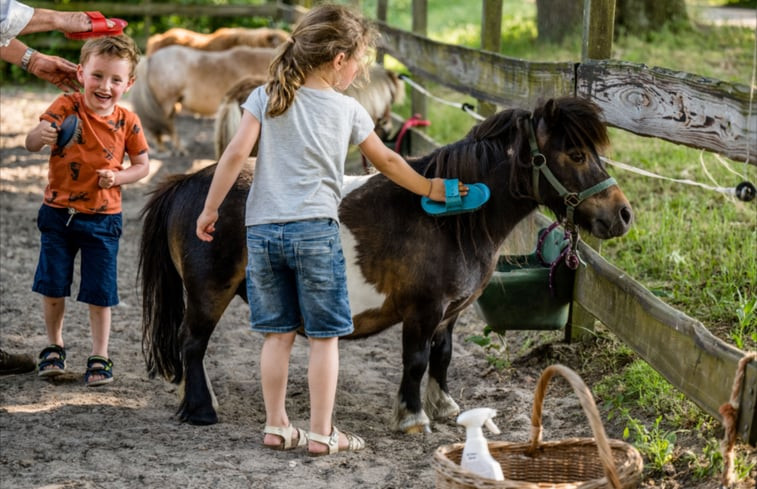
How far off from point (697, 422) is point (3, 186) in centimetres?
730

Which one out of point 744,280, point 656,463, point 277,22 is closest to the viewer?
point 656,463

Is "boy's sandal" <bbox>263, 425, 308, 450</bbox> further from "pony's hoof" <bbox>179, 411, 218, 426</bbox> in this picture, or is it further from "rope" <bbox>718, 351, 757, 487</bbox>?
"rope" <bbox>718, 351, 757, 487</bbox>

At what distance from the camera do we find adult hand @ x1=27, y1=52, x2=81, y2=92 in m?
4.37

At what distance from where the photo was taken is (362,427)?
4121 mm

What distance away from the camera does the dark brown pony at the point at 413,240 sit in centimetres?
381

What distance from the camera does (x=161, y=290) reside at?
4281mm

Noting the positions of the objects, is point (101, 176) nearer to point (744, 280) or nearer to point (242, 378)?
point (242, 378)

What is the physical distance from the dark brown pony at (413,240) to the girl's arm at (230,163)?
1.38ft

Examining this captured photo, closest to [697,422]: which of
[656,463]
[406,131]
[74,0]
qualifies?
[656,463]

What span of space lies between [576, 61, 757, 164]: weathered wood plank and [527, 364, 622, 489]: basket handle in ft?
3.39

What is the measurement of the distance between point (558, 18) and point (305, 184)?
8512 millimetres

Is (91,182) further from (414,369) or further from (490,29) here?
(490,29)

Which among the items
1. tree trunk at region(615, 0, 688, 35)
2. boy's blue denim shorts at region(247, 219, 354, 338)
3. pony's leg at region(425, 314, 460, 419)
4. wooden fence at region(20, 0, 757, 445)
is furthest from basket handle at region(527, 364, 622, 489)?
tree trunk at region(615, 0, 688, 35)

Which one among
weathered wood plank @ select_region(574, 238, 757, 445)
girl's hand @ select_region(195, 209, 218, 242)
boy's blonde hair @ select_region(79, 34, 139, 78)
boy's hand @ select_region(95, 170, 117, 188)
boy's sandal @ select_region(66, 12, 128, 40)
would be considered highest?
boy's sandal @ select_region(66, 12, 128, 40)
